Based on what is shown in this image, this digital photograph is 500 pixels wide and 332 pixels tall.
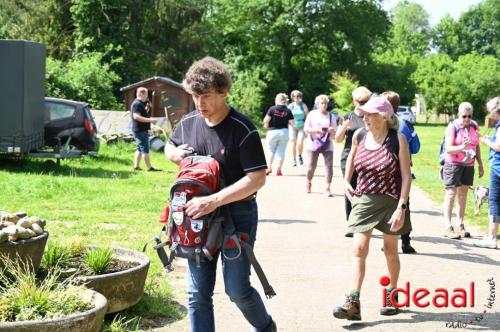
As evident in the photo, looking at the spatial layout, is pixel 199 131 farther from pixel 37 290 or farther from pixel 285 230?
pixel 285 230

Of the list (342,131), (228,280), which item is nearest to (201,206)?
(228,280)

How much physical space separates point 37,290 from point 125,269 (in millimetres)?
1372

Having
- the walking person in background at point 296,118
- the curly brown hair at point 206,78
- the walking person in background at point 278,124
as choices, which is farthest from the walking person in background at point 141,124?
the curly brown hair at point 206,78

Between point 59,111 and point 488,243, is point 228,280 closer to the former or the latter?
point 488,243

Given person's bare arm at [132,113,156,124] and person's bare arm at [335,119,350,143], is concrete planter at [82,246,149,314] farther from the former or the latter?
person's bare arm at [132,113,156,124]

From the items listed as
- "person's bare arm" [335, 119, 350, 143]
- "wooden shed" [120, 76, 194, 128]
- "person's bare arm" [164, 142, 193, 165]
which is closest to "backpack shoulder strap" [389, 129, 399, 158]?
"person's bare arm" [164, 142, 193, 165]

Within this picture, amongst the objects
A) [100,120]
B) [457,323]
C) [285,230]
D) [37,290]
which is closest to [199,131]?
[37,290]

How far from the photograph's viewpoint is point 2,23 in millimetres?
45906

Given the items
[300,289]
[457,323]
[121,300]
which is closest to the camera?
[121,300]

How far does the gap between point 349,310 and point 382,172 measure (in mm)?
1151

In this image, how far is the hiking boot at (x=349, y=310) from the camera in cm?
612

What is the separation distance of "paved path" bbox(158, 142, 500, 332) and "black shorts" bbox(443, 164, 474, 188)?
73 cm

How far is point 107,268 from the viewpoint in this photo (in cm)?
604

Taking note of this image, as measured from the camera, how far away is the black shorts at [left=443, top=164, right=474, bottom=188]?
10.3m
